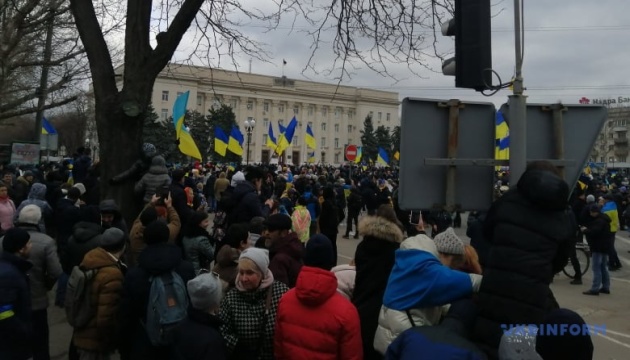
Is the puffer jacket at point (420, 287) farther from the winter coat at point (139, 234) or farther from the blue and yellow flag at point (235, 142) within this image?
the blue and yellow flag at point (235, 142)

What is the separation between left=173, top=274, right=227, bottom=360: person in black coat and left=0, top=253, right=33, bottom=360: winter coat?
62.8 inches

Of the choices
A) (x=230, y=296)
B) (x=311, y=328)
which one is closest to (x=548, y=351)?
(x=311, y=328)

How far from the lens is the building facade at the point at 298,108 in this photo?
3440 inches

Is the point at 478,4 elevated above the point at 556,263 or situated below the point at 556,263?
above

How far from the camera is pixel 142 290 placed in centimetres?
363

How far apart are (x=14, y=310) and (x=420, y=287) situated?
315 centimetres

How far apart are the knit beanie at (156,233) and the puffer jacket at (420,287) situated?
6.33ft

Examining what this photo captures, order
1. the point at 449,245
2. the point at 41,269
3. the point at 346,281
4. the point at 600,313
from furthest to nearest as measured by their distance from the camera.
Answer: the point at 600,313 → the point at 41,269 → the point at 346,281 → the point at 449,245

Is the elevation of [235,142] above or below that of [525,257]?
above

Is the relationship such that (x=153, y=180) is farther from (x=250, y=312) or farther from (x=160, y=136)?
(x=160, y=136)

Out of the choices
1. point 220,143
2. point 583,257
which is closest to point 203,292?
point 583,257

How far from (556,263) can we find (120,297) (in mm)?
3211

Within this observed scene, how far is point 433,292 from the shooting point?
8.02 feet

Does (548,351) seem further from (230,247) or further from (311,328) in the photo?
(230,247)
